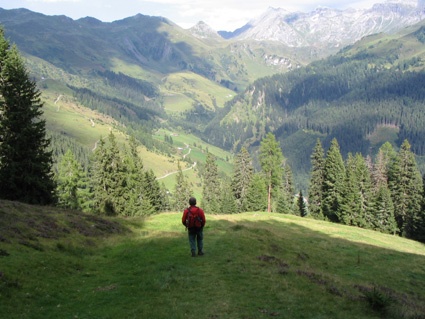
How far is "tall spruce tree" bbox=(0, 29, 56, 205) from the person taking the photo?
42750 mm

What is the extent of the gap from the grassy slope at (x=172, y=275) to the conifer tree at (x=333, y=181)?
4684 cm

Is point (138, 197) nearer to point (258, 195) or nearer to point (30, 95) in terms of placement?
point (258, 195)

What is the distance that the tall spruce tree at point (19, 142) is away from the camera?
1683 inches

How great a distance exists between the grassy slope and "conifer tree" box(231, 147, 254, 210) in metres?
60.9

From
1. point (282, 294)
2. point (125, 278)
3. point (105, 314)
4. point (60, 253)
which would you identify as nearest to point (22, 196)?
point (60, 253)

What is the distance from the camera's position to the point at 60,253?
81.0ft

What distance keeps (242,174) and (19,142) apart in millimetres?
64642

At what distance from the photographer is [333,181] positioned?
280 ft

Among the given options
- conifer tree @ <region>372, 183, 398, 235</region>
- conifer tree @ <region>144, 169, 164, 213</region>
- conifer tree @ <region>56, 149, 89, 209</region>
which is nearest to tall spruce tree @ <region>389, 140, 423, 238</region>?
conifer tree @ <region>372, 183, 398, 235</region>

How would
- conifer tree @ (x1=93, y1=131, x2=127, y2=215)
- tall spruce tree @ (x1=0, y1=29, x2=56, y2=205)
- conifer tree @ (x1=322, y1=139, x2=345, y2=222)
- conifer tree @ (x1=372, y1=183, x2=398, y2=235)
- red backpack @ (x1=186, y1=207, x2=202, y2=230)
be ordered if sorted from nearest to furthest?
1. red backpack @ (x1=186, y1=207, x2=202, y2=230)
2. tall spruce tree @ (x1=0, y1=29, x2=56, y2=205)
3. conifer tree @ (x1=93, y1=131, x2=127, y2=215)
4. conifer tree @ (x1=372, y1=183, x2=398, y2=235)
5. conifer tree @ (x1=322, y1=139, x2=345, y2=222)

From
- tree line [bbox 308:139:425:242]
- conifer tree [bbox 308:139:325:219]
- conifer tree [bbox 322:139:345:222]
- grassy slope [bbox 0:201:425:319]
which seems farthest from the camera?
conifer tree [bbox 308:139:325:219]

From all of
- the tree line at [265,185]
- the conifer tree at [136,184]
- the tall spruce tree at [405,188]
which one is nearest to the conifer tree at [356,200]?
the tree line at [265,185]

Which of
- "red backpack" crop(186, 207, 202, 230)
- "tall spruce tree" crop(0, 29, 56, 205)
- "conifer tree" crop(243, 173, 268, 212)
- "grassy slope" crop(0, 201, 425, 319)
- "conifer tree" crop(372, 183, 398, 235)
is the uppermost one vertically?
"tall spruce tree" crop(0, 29, 56, 205)

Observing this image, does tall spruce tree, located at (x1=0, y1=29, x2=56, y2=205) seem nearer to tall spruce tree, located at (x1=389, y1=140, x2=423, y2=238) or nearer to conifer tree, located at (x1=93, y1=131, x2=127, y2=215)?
conifer tree, located at (x1=93, y1=131, x2=127, y2=215)
